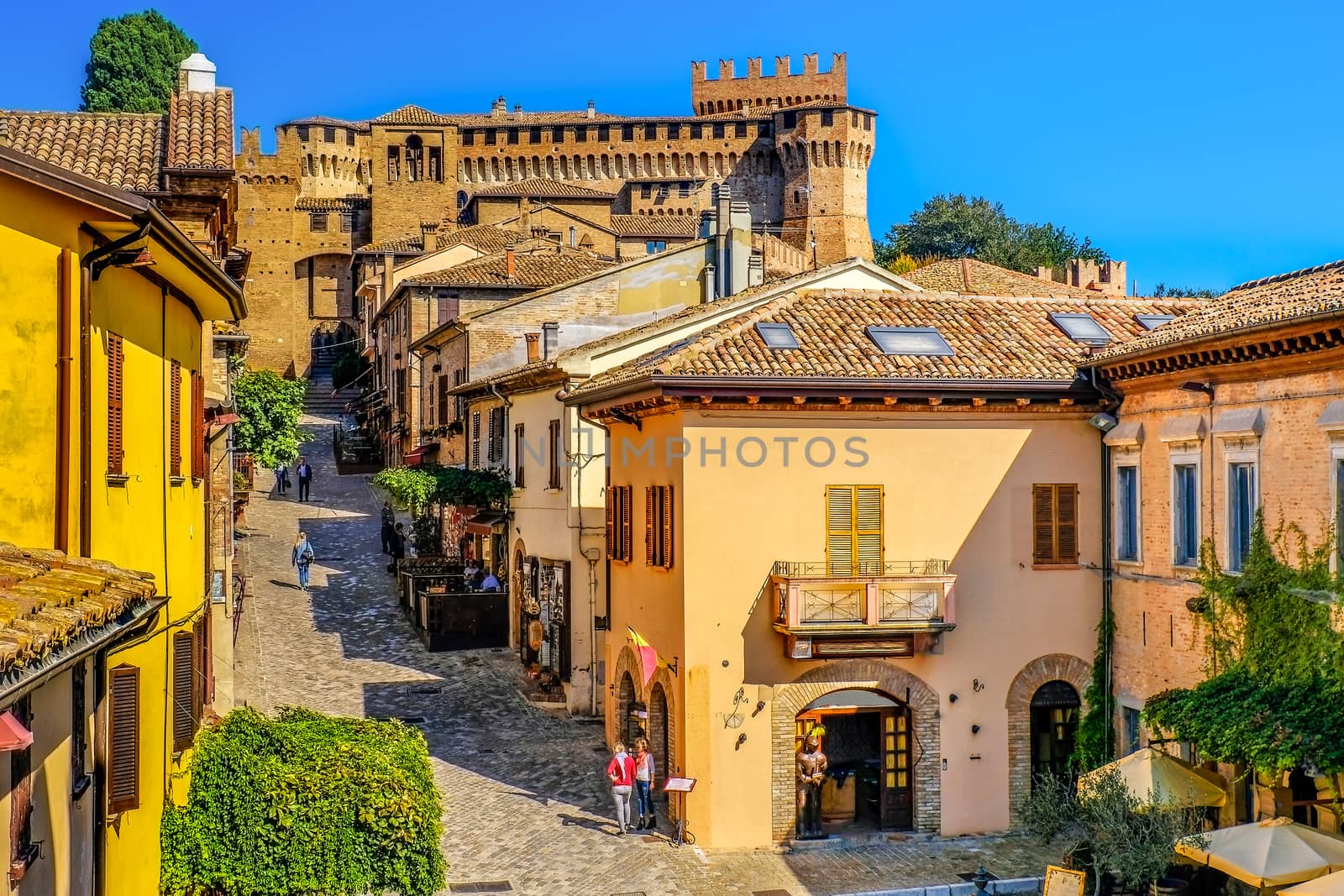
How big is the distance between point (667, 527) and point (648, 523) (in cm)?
110

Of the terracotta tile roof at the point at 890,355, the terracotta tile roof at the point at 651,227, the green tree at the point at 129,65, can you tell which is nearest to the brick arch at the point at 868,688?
the terracotta tile roof at the point at 890,355

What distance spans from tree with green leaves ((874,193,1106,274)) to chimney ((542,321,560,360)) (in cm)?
5657

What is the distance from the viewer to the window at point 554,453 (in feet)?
89.7

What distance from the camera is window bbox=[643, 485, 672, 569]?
2047cm

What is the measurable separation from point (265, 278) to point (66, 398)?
2981 inches

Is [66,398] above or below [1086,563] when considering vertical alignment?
above

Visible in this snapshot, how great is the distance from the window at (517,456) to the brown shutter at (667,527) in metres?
10.1

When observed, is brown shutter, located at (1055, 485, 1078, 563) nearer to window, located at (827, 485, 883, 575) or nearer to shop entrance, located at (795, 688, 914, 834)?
window, located at (827, 485, 883, 575)

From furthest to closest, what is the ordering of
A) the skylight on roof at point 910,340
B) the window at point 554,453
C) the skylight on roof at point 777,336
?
the window at point 554,453 → the skylight on roof at point 910,340 → the skylight on roof at point 777,336

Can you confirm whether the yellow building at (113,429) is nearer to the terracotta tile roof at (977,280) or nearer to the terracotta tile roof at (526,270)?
the terracotta tile roof at (526,270)

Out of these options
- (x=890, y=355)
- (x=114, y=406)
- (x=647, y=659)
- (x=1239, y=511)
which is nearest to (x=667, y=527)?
(x=647, y=659)

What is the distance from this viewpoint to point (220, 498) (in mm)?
24688

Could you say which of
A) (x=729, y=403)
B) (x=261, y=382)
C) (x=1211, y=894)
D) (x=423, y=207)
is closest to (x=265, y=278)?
(x=423, y=207)

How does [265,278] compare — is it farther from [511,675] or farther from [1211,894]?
[1211,894]
